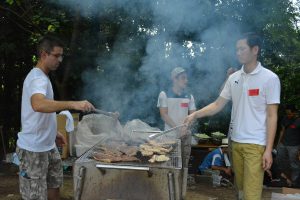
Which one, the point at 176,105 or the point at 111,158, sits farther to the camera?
the point at 176,105

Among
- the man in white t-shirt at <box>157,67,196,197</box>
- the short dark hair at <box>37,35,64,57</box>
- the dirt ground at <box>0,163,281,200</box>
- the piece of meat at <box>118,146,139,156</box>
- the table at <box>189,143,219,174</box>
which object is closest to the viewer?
the short dark hair at <box>37,35,64,57</box>

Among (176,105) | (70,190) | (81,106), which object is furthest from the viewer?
(70,190)

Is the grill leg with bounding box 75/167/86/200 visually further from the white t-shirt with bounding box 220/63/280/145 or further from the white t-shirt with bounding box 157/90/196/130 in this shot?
the white t-shirt with bounding box 157/90/196/130

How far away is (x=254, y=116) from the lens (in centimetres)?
396

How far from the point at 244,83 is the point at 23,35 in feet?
21.5

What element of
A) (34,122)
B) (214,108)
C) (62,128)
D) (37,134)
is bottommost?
(62,128)

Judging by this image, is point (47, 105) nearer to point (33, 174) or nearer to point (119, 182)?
point (33, 174)

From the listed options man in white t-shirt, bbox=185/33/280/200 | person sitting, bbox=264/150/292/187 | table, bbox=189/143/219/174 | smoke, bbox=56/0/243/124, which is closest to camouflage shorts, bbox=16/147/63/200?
man in white t-shirt, bbox=185/33/280/200

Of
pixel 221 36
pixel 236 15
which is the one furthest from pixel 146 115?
pixel 236 15

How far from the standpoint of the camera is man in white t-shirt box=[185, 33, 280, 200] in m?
3.86

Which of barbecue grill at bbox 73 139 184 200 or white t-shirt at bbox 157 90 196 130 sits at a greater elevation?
white t-shirt at bbox 157 90 196 130

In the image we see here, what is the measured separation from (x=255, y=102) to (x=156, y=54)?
4864 mm

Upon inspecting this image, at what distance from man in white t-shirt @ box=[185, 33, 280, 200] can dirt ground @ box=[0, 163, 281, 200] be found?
112 inches

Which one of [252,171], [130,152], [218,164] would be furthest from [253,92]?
[218,164]
